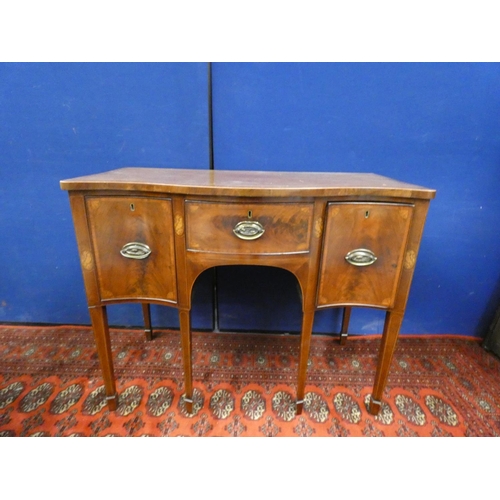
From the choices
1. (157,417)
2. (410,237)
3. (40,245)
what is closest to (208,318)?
(157,417)

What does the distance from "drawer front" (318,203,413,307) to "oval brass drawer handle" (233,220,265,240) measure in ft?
0.63

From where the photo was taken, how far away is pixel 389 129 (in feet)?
3.82

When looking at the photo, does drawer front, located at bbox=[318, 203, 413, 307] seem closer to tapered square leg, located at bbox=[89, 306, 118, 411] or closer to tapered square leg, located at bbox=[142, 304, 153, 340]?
tapered square leg, located at bbox=[89, 306, 118, 411]

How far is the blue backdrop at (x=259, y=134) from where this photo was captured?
111 cm

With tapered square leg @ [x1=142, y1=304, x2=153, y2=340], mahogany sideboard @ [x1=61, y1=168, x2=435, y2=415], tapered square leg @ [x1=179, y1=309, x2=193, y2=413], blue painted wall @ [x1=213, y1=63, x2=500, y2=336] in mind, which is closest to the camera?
mahogany sideboard @ [x1=61, y1=168, x2=435, y2=415]

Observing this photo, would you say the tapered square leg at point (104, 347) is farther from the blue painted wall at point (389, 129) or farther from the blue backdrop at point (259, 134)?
the blue painted wall at point (389, 129)

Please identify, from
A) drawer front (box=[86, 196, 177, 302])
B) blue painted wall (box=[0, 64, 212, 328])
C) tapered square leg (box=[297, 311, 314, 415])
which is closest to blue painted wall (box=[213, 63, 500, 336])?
blue painted wall (box=[0, 64, 212, 328])

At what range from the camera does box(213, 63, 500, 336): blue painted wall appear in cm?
111

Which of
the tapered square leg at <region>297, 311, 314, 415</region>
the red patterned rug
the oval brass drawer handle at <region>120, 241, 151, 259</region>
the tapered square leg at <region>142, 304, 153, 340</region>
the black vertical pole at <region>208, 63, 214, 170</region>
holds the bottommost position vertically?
the red patterned rug

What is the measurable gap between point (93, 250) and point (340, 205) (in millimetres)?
723
